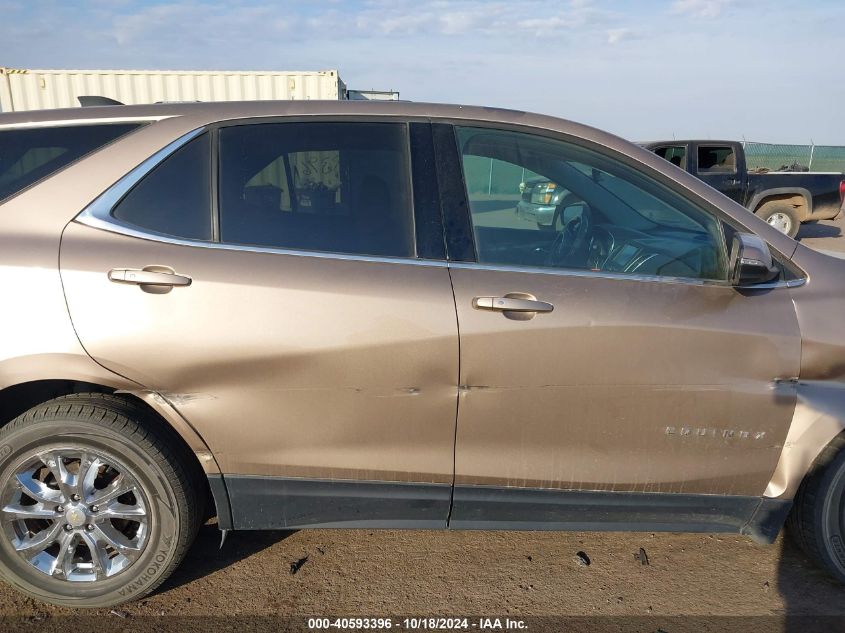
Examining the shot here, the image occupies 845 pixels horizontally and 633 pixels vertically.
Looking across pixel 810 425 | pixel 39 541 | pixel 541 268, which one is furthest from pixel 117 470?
pixel 810 425

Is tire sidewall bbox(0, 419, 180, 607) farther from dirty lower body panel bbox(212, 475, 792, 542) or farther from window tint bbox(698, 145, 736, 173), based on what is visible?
window tint bbox(698, 145, 736, 173)

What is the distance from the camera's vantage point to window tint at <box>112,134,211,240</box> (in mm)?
2297

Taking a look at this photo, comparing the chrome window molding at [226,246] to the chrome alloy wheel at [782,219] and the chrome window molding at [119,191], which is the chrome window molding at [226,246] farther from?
the chrome alloy wheel at [782,219]

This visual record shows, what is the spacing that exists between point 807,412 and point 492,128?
5.23 feet

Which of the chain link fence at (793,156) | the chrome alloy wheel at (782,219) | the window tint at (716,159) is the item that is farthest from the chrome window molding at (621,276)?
the chain link fence at (793,156)

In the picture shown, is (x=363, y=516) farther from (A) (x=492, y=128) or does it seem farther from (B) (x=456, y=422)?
(A) (x=492, y=128)

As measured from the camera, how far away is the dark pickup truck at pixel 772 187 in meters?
10.7

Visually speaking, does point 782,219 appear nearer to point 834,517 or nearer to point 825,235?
point 825,235

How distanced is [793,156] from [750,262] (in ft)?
75.8

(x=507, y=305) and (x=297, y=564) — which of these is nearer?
(x=507, y=305)

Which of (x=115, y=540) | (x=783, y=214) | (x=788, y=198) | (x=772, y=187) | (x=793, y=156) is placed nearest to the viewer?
(x=115, y=540)

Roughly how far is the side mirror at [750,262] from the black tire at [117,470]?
2.16 metres

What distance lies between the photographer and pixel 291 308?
2.21 m

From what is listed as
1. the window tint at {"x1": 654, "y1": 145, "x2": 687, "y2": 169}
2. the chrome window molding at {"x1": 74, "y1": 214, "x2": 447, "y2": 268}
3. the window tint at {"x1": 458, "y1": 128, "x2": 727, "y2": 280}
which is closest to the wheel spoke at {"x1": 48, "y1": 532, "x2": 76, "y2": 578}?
the chrome window molding at {"x1": 74, "y1": 214, "x2": 447, "y2": 268}
